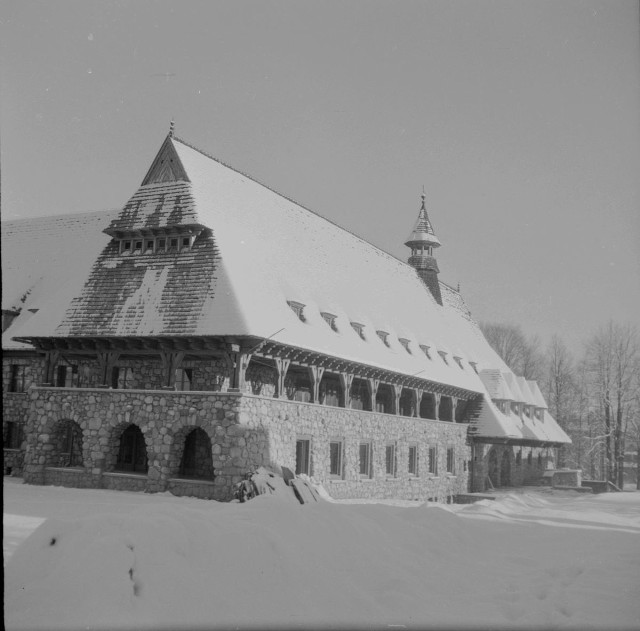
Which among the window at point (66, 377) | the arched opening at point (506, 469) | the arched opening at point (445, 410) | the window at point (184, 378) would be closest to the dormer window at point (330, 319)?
the window at point (184, 378)

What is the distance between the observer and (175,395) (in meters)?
19.0

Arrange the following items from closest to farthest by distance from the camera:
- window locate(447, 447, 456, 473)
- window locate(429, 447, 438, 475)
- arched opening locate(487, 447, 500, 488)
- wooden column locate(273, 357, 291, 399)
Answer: wooden column locate(273, 357, 291, 399)
window locate(429, 447, 438, 475)
window locate(447, 447, 456, 473)
arched opening locate(487, 447, 500, 488)

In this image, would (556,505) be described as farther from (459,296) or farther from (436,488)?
(459,296)

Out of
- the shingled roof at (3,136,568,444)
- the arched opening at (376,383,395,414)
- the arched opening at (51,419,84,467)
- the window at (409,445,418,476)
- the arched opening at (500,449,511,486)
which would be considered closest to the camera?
the shingled roof at (3,136,568,444)

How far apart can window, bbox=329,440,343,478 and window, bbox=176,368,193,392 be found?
516 centimetres

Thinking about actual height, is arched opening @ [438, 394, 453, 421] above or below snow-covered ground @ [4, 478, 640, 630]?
above

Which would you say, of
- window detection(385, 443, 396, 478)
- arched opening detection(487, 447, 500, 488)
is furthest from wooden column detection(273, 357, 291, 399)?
arched opening detection(487, 447, 500, 488)

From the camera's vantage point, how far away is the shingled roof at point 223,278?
1956 cm

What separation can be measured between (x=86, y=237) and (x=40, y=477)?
→ 1152 centimetres

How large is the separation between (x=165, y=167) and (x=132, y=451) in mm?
9141

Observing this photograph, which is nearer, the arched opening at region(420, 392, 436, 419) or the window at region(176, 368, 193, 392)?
the window at region(176, 368, 193, 392)

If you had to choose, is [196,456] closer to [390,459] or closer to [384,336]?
[390,459]

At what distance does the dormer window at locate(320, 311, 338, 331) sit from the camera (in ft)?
78.5

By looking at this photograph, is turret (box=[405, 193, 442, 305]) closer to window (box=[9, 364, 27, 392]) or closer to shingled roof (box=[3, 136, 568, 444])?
shingled roof (box=[3, 136, 568, 444])
